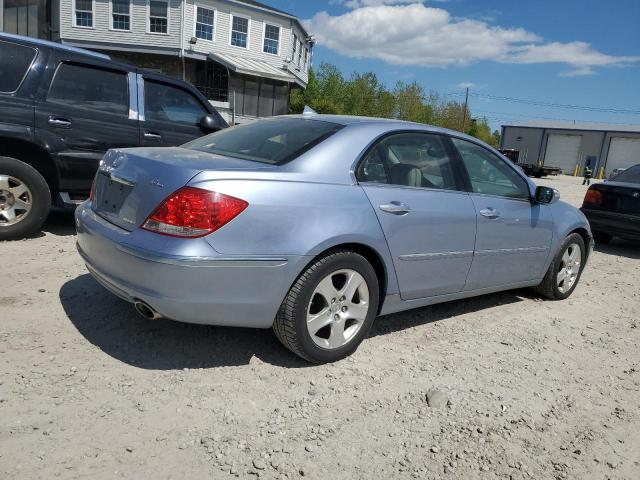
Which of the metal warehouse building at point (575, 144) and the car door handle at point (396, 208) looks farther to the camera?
the metal warehouse building at point (575, 144)

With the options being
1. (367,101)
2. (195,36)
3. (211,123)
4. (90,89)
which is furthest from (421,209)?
(367,101)

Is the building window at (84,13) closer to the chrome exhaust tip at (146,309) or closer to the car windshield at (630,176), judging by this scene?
the car windshield at (630,176)

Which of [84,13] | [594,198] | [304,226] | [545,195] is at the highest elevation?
[84,13]

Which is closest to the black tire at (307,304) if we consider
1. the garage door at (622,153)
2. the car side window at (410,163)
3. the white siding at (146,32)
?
the car side window at (410,163)

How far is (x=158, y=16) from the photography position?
26406mm

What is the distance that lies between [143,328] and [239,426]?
1.27 metres

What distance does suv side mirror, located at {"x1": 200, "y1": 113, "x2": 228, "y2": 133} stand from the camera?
6.21 metres

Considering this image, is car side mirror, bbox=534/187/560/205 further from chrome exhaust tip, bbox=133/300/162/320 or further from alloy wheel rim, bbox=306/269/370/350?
chrome exhaust tip, bbox=133/300/162/320

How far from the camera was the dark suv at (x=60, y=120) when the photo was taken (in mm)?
5098

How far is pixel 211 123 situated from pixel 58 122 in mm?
1625

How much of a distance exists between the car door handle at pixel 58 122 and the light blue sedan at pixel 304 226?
2233mm

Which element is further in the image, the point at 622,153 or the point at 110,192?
the point at 622,153

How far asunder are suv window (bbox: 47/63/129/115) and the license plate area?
2461mm

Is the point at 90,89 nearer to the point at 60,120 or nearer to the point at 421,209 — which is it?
the point at 60,120
